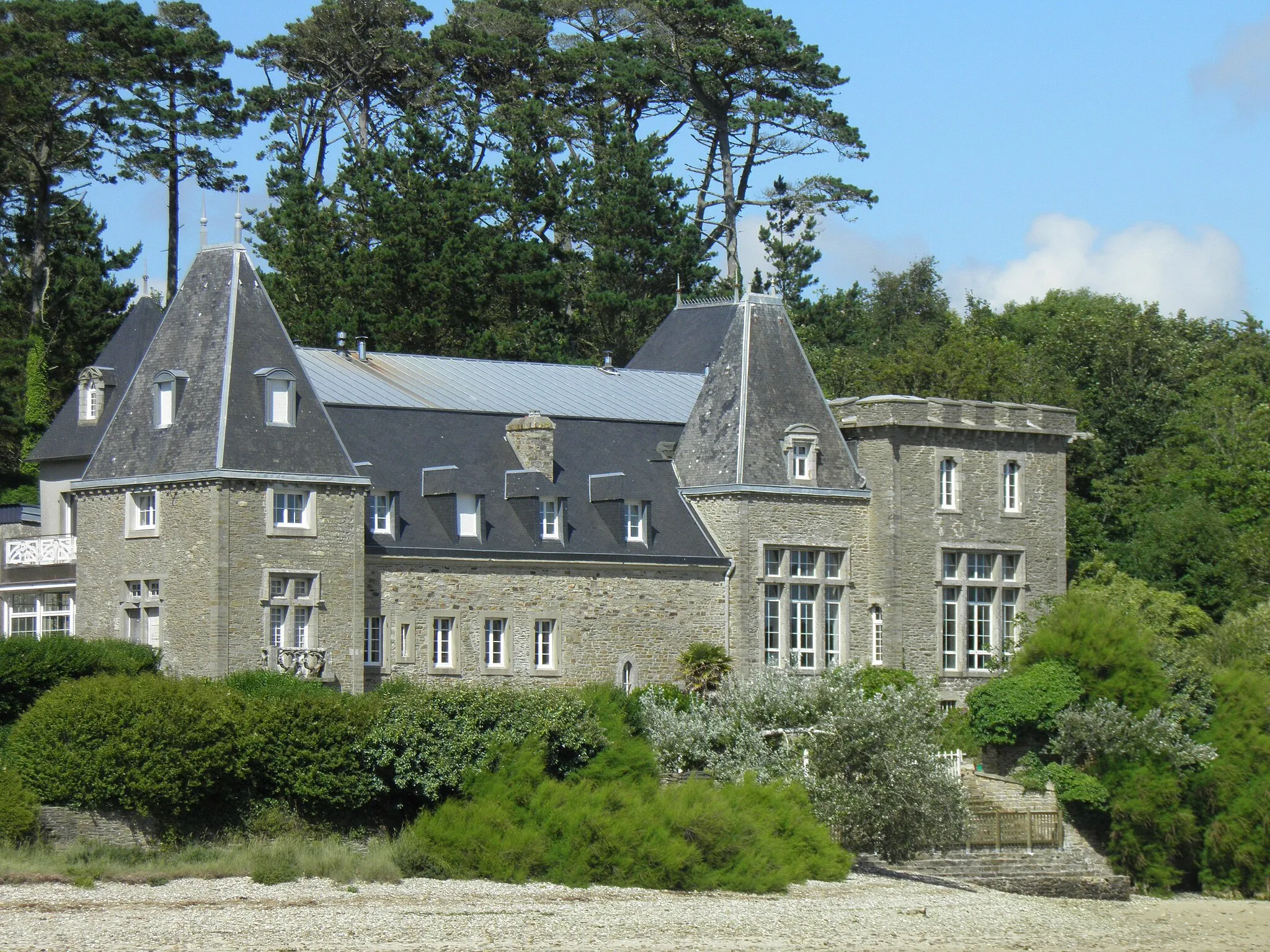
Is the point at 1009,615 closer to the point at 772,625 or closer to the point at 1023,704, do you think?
the point at 1023,704

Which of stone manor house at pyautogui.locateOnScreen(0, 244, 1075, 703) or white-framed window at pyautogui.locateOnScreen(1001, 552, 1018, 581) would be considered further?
white-framed window at pyautogui.locateOnScreen(1001, 552, 1018, 581)

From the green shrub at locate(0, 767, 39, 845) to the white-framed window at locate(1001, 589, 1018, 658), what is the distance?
23576 mm

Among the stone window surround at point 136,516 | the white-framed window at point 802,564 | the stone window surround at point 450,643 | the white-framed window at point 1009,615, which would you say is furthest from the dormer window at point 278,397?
the white-framed window at point 1009,615

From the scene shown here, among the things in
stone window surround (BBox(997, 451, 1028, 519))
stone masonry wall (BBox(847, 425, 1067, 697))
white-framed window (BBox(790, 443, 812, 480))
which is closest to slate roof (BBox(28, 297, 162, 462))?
white-framed window (BBox(790, 443, 812, 480))

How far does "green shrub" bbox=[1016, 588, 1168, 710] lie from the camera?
163ft

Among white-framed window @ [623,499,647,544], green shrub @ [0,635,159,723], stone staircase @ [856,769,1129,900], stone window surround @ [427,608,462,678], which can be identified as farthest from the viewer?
white-framed window @ [623,499,647,544]

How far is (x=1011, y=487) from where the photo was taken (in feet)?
180

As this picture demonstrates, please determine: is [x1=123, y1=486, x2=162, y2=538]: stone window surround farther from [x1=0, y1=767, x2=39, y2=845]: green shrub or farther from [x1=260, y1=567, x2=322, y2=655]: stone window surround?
[x1=0, y1=767, x2=39, y2=845]: green shrub

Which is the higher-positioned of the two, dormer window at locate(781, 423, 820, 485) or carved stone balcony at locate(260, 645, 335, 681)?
dormer window at locate(781, 423, 820, 485)

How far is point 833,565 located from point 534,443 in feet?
23.8

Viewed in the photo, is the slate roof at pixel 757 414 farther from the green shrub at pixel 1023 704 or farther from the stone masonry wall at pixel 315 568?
the stone masonry wall at pixel 315 568

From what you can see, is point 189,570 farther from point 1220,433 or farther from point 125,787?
point 1220,433

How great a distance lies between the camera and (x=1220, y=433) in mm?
69812

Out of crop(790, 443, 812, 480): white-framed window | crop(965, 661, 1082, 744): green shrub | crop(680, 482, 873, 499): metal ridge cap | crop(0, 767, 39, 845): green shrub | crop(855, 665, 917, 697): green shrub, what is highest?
crop(790, 443, 812, 480): white-framed window
